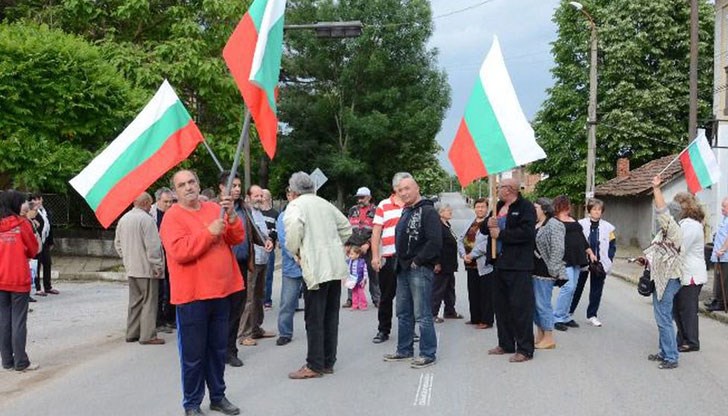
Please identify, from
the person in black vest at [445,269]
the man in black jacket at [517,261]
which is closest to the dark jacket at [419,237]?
the man in black jacket at [517,261]

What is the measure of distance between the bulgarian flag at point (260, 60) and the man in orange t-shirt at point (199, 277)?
83 cm

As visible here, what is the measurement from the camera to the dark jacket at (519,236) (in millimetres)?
7512

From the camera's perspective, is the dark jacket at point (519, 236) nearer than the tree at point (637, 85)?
Yes

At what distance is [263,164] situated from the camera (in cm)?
3444

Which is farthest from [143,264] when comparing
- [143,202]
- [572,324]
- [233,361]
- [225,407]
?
[572,324]

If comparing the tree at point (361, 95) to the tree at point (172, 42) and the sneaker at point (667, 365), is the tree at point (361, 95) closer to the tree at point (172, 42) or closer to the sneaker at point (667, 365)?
the tree at point (172, 42)

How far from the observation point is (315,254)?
6.86 meters

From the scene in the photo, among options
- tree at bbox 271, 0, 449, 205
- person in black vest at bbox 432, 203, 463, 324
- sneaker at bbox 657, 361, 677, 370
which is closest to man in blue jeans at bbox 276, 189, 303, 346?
person in black vest at bbox 432, 203, 463, 324

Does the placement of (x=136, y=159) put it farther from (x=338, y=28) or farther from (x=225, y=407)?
(x=338, y=28)

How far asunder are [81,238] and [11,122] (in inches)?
192

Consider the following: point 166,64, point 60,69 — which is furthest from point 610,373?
point 166,64

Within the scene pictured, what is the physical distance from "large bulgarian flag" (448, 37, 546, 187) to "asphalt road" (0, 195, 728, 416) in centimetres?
216

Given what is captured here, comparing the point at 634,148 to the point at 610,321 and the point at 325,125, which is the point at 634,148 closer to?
the point at 325,125

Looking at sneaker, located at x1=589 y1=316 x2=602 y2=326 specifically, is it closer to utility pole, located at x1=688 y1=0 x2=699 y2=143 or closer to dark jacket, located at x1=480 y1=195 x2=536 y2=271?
dark jacket, located at x1=480 y1=195 x2=536 y2=271
